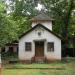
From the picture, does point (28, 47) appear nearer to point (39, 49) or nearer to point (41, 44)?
point (39, 49)

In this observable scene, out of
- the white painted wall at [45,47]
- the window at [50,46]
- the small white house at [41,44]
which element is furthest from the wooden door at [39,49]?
the window at [50,46]

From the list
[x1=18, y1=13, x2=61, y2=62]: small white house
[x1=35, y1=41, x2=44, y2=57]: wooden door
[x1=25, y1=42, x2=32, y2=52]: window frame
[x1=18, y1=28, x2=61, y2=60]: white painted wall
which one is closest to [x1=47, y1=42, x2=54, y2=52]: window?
[x1=18, y1=13, x2=61, y2=62]: small white house

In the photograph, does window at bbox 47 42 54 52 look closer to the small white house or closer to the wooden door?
the small white house

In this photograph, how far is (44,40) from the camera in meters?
39.6

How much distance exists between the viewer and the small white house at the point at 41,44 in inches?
1561

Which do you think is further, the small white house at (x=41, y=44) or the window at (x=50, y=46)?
the window at (x=50, y=46)

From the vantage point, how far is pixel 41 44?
40250 mm

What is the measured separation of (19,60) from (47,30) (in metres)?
5.42

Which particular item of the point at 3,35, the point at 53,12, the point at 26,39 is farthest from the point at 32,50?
the point at 53,12

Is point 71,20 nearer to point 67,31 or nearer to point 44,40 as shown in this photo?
point 67,31

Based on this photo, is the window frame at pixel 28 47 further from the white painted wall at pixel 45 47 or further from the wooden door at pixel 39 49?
the wooden door at pixel 39 49

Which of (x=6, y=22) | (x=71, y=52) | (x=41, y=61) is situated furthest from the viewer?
(x=71, y=52)

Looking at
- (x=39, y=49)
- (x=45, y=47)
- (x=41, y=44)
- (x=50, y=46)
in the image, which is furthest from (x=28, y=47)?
(x=50, y=46)

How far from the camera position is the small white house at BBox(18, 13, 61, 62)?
3966 cm
